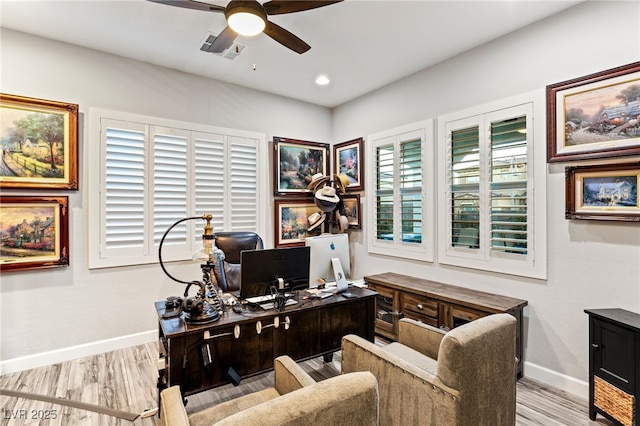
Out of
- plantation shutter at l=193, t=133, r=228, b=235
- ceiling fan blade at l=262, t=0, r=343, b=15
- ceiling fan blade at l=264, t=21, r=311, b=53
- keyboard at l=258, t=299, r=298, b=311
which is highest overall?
ceiling fan blade at l=262, t=0, r=343, b=15

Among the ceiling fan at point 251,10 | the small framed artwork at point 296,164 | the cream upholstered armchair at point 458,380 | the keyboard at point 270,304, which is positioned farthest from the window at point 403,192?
the ceiling fan at point 251,10

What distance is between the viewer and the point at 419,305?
3203 millimetres

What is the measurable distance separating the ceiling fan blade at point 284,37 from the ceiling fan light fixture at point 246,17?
0.09 m

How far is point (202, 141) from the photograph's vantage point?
3914mm

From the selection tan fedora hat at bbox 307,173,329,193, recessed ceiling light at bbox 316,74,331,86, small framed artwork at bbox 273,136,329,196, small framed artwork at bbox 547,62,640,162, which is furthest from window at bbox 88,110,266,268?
small framed artwork at bbox 547,62,640,162

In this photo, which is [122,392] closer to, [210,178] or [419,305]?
[210,178]

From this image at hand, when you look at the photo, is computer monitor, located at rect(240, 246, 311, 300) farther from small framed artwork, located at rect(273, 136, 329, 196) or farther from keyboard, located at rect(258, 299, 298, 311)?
small framed artwork, located at rect(273, 136, 329, 196)

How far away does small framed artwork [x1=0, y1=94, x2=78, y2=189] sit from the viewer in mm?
2844

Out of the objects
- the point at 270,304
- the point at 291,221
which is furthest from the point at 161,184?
the point at 270,304

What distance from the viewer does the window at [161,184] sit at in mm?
3287

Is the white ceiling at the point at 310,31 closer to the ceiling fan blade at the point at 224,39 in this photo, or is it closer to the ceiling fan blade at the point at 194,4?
the ceiling fan blade at the point at 224,39

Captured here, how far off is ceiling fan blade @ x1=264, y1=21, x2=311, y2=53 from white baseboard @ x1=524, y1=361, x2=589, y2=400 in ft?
11.2

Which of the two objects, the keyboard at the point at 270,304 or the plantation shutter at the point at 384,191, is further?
the plantation shutter at the point at 384,191

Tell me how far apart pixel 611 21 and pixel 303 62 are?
271cm
